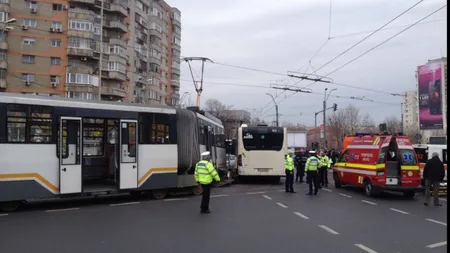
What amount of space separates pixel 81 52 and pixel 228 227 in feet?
151

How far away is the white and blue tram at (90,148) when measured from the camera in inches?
447

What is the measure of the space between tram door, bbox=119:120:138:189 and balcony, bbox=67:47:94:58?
133 feet

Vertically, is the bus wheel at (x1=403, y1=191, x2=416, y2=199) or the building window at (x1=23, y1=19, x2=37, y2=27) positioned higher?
the building window at (x1=23, y1=19, x2=37, y2=27)

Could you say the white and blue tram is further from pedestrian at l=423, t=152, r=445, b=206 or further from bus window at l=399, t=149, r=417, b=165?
pedestrian at l=423, t=152, r=445, b=206

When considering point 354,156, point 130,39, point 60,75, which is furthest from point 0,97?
point 130,39

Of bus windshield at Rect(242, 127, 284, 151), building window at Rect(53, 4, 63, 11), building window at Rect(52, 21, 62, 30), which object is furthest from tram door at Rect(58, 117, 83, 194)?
building window at Rect(53, 4, 63, 11)

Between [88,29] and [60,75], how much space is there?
643 cm

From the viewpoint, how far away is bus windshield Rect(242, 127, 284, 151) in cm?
2145

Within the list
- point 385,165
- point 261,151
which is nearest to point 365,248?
point 385,165

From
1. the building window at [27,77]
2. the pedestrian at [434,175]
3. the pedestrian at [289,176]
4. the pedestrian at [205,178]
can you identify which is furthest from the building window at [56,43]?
the pedestrian at [434,175]

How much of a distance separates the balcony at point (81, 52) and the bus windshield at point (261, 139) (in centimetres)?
3494

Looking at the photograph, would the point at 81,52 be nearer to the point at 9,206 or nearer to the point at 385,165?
the point at 9,206

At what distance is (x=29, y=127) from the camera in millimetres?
11609

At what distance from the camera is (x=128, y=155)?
13.4m
